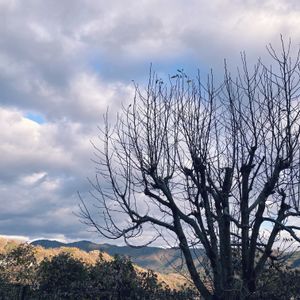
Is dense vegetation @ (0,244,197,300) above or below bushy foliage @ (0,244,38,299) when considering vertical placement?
below

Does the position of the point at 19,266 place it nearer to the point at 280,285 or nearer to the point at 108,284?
the point at 108,284

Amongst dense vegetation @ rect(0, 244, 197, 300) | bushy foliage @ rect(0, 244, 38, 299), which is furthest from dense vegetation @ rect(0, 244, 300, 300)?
bushy foliage @ rect(0, 244, 38, 299)

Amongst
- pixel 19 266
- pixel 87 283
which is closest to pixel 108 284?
pixel 87 283

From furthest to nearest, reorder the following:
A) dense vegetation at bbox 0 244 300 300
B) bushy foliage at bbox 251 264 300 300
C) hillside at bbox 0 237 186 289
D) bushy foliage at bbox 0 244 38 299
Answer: hillside at bbox 0 237 186 289 < bushy foliage at bbox 0 244 38 299 < bushy foliage at bbox 251 264 300 300 < dense vegetation at bbox 0 244 300 300

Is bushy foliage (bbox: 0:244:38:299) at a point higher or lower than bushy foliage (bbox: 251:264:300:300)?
higher

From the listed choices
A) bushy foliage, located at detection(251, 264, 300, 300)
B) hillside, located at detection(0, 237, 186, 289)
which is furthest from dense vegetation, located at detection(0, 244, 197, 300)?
hillside, located at detection(0, 237, 186, 289)

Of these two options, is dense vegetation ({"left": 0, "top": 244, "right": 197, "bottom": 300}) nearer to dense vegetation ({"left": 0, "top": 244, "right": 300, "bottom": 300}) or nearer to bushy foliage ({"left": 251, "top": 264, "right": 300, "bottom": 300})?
dense vegetation ({"left": 0, "top": 244, "right": 300, "bottom": 300})

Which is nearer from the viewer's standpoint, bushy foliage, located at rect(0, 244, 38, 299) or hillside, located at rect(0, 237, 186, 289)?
bushy foliage, located at rect(0, 244, 38, 299)

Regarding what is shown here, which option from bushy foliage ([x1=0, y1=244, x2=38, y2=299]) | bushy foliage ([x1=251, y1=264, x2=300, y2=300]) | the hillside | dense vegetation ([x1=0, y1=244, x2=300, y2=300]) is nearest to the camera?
dense vegetation ([x1=0, y1=244, x2=300, y2=300])

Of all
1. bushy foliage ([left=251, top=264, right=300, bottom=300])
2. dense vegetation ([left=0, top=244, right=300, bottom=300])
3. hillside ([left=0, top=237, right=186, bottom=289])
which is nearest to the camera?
dense vegetation ([left=0, top=244, right=300, bottom=300])

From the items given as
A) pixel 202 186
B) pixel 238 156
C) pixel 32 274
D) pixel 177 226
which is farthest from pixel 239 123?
pixel 32 274

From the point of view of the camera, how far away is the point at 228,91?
33.7 ft

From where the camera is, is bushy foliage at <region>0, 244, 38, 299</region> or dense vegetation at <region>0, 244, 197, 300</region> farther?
bushy foliage at <region>0, 244, 38, 299</region>

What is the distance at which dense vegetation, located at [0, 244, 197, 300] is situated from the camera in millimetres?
12008
